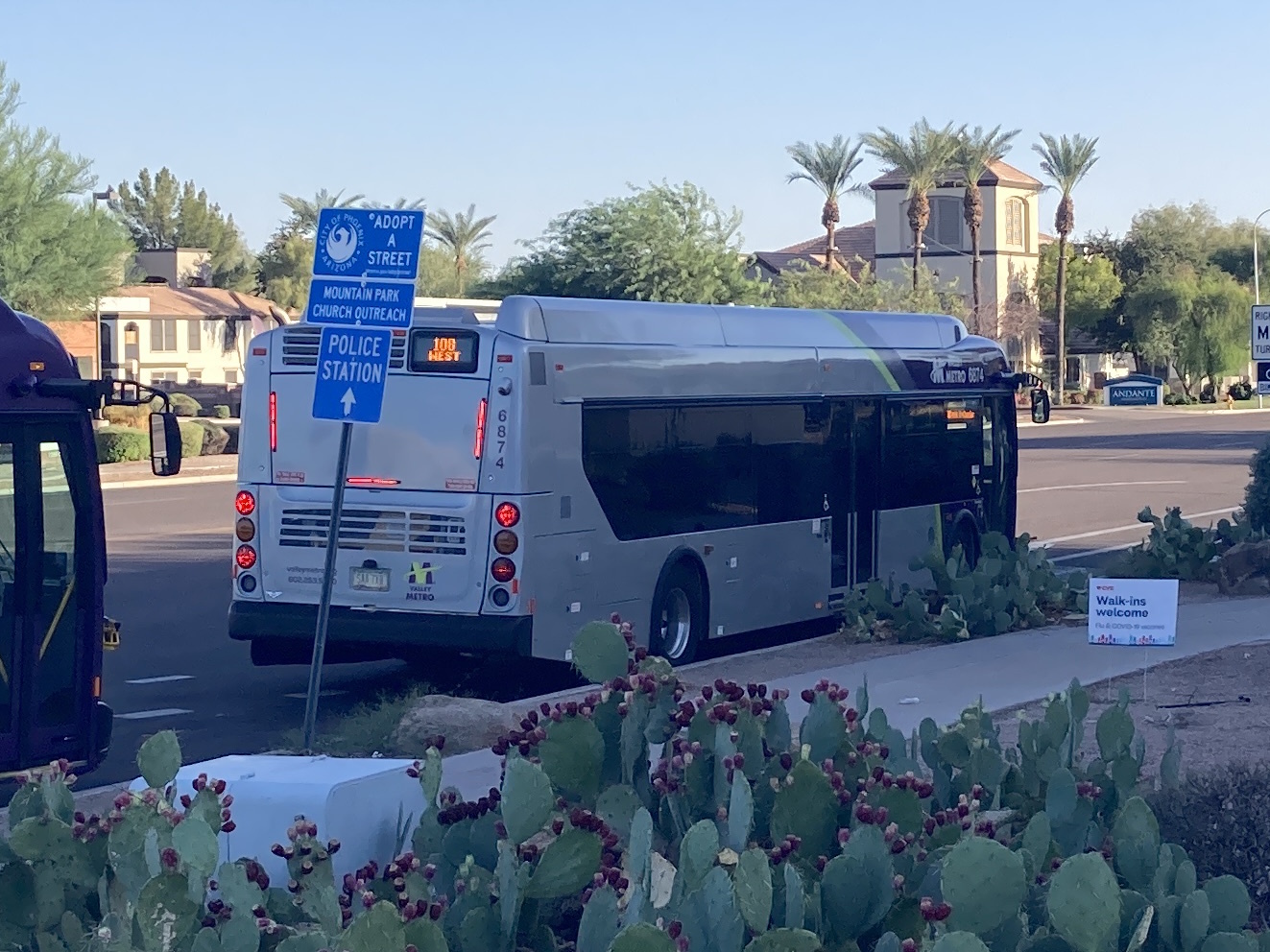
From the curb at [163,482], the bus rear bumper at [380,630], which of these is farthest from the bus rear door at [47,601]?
the curb at [163,482]

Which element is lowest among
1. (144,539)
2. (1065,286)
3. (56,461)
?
(144,539)

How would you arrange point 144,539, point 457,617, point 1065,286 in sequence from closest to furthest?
point 457,617 → point 144,539 → point 1065,286

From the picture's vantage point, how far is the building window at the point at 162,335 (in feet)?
241

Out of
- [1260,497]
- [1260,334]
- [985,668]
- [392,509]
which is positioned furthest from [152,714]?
[1260,334]

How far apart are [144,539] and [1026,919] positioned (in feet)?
64.8

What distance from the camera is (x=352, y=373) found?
876cm

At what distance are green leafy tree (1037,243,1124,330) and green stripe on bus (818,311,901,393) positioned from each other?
238ft

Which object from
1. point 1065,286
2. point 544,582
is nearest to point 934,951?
point 544,582

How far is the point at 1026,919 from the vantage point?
4.57 m

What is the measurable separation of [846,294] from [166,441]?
53.2 metres

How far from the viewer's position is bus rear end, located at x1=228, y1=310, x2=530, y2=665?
39.1 ft

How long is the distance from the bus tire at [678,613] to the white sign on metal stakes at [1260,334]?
7.59 m

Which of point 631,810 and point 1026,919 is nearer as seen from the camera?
point 1026,919

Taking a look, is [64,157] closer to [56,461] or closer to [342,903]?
[56,461]
